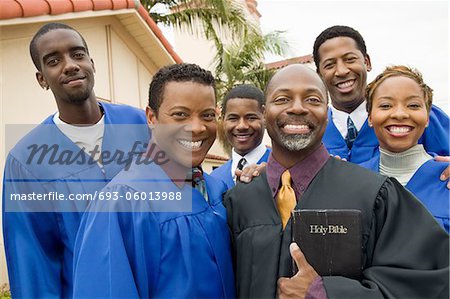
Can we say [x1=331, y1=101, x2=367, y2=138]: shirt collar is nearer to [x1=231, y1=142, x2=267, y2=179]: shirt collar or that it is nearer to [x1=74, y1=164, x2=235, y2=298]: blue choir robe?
[x1=231, y1=142, x2=267, y2=179]: shirt collar

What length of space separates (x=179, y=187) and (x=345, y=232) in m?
0.79

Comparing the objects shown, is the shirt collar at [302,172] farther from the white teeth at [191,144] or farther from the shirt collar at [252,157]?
the shirt collar at [252,157]

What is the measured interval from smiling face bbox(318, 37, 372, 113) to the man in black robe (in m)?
1.04

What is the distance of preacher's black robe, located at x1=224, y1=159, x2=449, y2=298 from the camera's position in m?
2.02

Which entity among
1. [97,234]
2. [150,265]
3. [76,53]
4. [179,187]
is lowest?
[150,265]

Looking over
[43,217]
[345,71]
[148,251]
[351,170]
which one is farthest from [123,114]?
[351,170]

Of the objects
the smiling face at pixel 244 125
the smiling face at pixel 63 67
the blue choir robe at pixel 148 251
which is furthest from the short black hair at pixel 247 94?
the blue choir robe at pixel 148 251

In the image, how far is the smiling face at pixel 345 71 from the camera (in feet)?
11.2

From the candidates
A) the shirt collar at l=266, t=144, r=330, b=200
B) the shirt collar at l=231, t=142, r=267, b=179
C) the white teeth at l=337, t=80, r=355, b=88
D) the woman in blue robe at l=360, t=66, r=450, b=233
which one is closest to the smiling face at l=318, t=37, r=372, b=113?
the white teeth at l=337, t=80, r=355, b=88

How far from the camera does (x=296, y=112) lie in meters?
2.33

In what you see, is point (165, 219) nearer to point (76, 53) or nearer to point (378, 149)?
point (76, 53)

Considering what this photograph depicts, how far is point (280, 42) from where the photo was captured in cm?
1616

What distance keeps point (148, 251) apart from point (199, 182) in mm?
489

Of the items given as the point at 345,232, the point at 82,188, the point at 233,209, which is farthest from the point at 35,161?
the point at 345,232
